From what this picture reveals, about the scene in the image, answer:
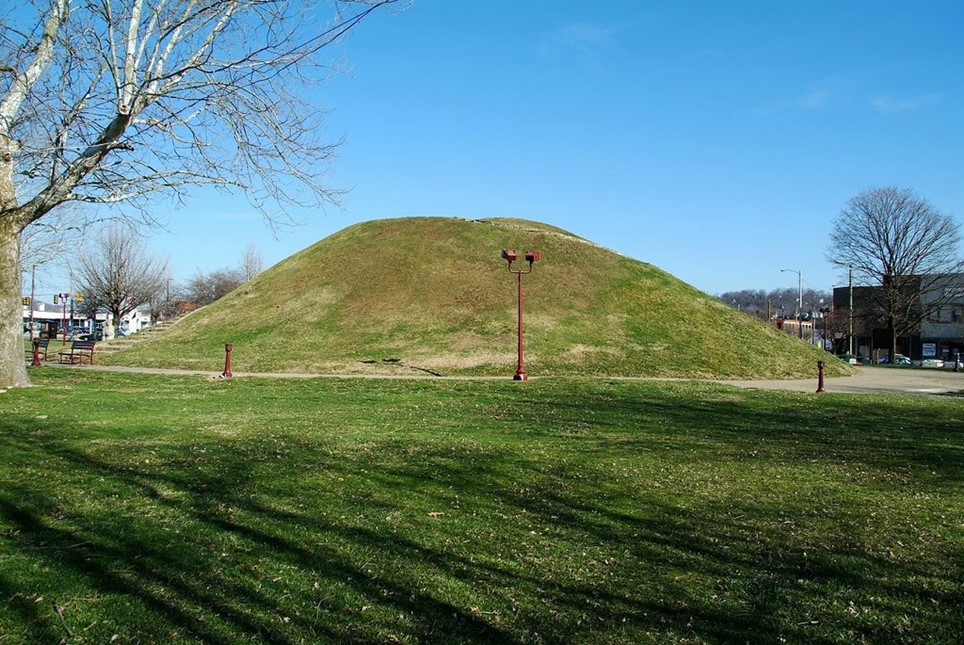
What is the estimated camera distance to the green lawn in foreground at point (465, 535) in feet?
13.4

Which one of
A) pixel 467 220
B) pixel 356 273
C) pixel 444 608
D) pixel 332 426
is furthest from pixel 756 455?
pixel 467 220

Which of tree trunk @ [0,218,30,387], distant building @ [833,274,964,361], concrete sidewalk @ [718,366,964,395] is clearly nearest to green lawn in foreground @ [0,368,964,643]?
tree trunk @ [0,218,30,387]

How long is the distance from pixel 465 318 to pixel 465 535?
28.8 m

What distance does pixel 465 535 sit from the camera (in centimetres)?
565

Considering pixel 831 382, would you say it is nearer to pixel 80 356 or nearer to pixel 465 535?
pixel 465 535

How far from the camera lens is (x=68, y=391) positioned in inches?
631

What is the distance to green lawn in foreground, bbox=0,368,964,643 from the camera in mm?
4094

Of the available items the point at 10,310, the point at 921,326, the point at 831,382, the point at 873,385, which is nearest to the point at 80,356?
the point at 10,310

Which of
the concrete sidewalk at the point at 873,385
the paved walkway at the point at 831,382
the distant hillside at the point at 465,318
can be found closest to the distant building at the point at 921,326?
the distant hillside at the point at 465,318

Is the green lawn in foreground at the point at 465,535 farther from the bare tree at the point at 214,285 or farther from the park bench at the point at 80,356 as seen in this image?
the bare tree at the point at 214,285

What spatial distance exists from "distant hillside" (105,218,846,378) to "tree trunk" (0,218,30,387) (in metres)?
11.8

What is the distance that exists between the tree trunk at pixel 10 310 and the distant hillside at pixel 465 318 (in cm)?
1179

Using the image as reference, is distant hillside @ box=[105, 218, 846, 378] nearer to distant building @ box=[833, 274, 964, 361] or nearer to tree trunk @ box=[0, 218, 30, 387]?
tree trunk @ box=[0, 218, 30, 387]

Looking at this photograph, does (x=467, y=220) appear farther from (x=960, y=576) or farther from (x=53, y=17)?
(x=960, y=576)
